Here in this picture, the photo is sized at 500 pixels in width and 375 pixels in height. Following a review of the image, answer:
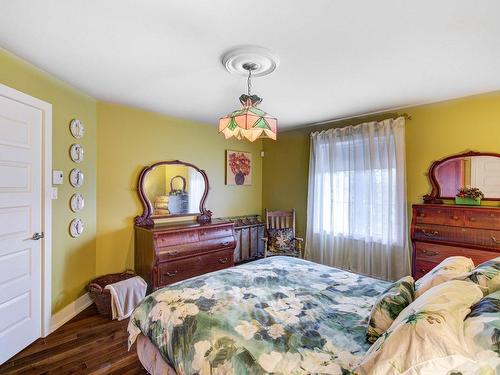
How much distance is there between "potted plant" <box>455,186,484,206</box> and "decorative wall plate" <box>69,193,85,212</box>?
4052 mm

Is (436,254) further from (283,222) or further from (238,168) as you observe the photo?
(238,168)

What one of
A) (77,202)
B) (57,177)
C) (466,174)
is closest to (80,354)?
(77,202)

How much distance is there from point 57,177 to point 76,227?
582mm

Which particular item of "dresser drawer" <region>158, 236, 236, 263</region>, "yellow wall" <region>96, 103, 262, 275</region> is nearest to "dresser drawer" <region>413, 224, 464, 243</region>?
"dresser drawer" <region>158, 236, 236, 263</region>

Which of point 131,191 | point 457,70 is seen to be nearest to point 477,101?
point 457,70

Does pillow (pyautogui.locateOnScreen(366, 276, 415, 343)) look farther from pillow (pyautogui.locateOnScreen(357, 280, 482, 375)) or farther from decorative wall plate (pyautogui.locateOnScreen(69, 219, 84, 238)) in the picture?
decorative wall plate (pyautogui.locateOnScreen(69, 219, 84, 238))

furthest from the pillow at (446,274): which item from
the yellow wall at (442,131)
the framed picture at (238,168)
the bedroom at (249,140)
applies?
the framed picture at (238,168)

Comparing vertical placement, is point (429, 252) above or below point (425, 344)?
below


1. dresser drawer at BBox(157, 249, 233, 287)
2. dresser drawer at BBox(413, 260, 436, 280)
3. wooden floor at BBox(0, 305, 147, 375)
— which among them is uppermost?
dresser drawer at BBox(413, 260, 436, 280)

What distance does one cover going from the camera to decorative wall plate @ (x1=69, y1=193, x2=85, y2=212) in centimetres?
263

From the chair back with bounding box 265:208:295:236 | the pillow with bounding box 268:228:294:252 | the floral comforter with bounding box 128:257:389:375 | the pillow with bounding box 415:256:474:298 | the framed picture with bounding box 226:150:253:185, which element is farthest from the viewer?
the framed picture with bounding box 226:150:253:185

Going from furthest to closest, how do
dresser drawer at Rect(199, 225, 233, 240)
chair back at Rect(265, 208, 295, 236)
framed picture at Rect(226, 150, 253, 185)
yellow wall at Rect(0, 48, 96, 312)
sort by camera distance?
framed picture at Rect(226, 150, 253, 185) < chair back at Rect(265, 208, 295, 236) < dresser drawer at Rect(199, 225, 233, 240) < yellow wall at Rect(0, 48, 96, 312)

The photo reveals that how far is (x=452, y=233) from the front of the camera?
256 cm

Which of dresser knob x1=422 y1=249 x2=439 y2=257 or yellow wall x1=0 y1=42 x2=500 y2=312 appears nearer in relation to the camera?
yellow wall x1=0 y1=42 x2=500 y2=312
